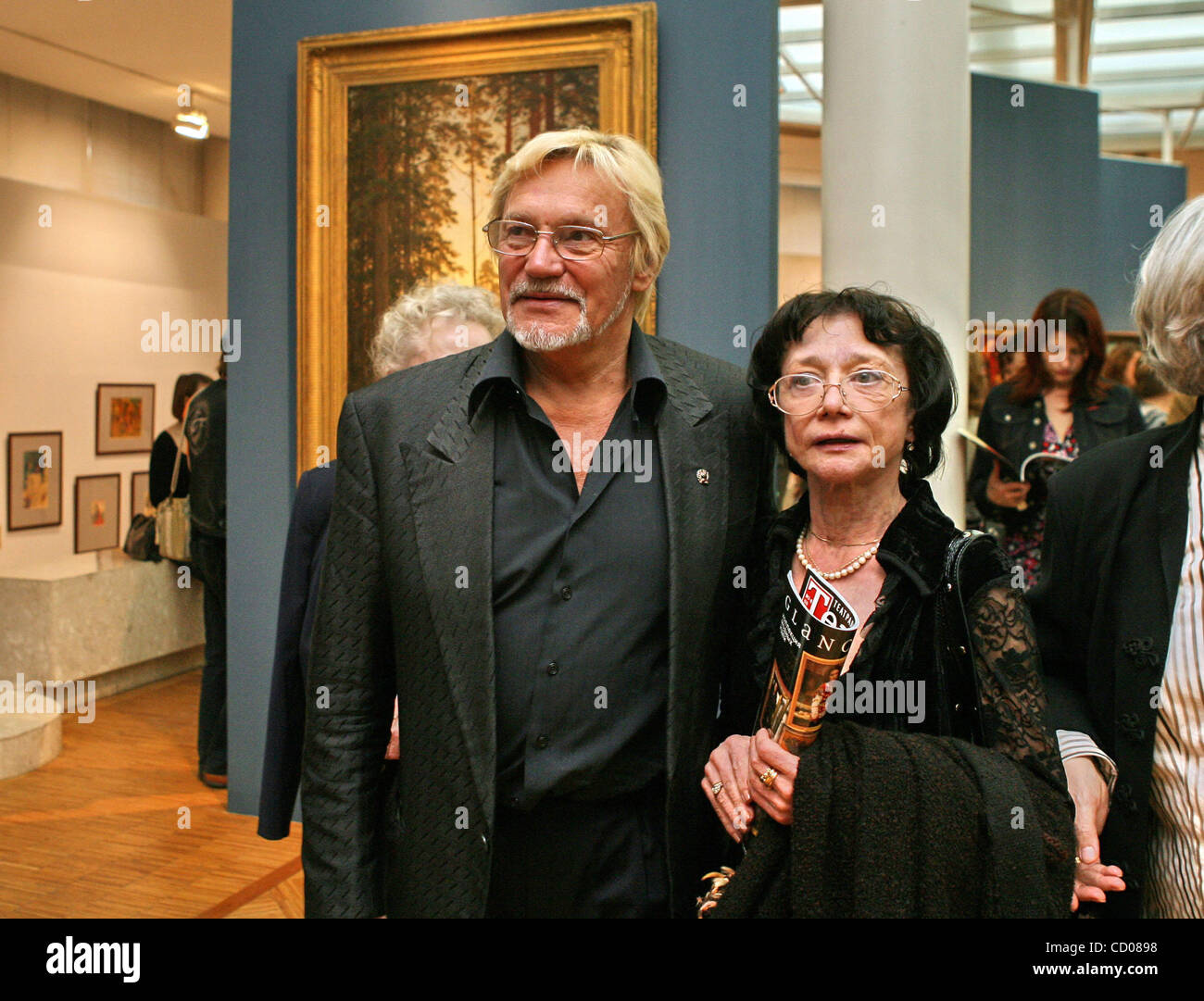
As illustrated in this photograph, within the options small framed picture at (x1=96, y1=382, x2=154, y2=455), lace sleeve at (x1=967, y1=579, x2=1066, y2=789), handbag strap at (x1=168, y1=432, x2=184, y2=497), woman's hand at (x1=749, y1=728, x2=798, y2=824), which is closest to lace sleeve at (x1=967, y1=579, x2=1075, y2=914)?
lace sleeve at (x1=967, y1=579, x2=1066, y2=789)

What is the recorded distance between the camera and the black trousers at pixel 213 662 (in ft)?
19.1

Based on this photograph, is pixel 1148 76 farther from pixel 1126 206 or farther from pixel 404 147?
pixel 404 147

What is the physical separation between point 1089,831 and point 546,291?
4.47 feet

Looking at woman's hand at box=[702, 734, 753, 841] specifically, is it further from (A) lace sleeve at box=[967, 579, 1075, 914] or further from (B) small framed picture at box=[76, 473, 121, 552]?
(B) small framed picture at box=[76, 473, 121, 552]

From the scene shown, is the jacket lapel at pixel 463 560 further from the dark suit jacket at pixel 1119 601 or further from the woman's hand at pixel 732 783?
the dark suit jacket at pixel 1119 601

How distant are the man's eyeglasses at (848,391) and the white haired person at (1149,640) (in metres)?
0.49

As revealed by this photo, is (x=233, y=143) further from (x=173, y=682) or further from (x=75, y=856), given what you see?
(x=173, y=682)

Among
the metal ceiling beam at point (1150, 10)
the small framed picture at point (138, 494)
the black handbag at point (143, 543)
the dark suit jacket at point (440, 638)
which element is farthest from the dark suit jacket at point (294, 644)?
the metal ceiling beam at point (1150, 10)

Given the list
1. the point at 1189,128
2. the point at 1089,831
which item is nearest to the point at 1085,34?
the point at 1189,128

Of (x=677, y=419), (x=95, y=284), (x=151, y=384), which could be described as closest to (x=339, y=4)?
(x=677, y=419)

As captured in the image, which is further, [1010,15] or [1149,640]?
[1010,15]

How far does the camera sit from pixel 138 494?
9.54 meters

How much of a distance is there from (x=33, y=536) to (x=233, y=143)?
199 inches
